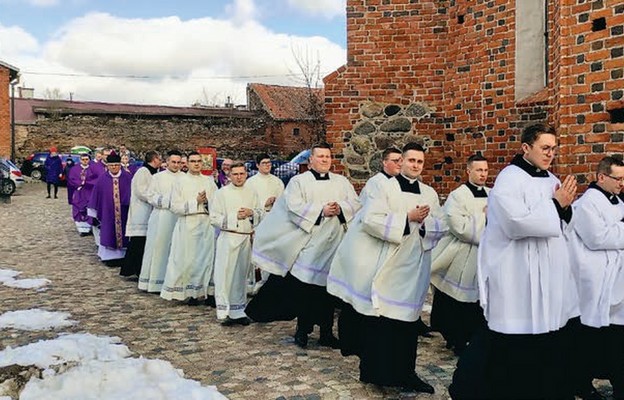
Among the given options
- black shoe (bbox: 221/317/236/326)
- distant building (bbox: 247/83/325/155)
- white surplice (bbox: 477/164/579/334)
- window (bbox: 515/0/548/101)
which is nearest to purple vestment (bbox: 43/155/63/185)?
distant building (bbox: 247/83/325/155)

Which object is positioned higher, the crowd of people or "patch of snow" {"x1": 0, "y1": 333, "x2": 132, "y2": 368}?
the crowd of people

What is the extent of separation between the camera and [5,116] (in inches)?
1384

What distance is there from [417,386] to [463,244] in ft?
5.44

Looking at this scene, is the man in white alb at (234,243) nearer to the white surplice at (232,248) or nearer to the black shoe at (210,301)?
the white surplice at (232,248)

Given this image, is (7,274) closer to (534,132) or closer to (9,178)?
(534,132)

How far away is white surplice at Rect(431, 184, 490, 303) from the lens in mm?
5949

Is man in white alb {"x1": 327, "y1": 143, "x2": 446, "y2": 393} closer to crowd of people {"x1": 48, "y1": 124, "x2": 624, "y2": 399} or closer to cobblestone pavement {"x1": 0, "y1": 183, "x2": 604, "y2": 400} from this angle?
crowd of people {"x1": 48, "y1": 124, "x2": 624, "y2": 399}

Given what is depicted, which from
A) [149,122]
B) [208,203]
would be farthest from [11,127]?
[208,203]

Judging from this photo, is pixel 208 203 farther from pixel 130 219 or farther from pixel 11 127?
pixel 11 127

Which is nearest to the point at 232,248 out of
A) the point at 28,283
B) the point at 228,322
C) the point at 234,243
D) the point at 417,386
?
the point at 234,243

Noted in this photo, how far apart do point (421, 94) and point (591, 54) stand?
375cm

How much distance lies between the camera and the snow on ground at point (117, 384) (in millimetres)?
4641

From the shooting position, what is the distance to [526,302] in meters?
3.92

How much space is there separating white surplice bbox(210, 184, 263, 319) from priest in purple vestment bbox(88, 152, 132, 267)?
423cm
